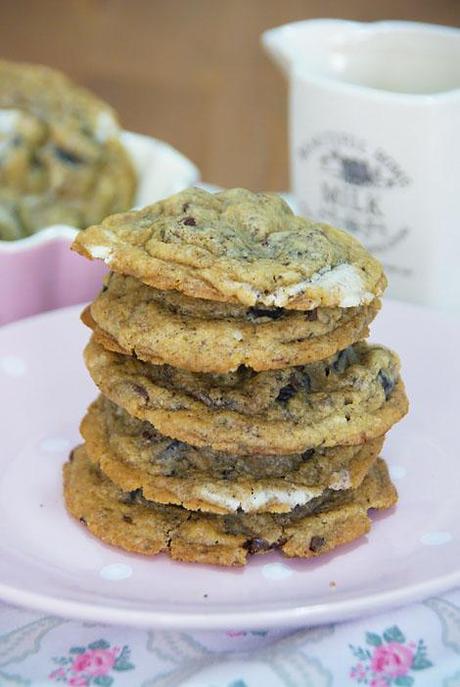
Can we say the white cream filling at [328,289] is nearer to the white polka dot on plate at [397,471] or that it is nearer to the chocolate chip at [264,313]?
the chocolate chip at [264,313]

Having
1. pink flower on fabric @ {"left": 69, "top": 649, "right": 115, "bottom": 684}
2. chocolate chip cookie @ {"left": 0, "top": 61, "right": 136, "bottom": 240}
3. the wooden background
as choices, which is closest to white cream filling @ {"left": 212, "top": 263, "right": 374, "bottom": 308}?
pink flower on fabric @ {"left": 69, "top": 649, "right": 115, "bottom": 684}

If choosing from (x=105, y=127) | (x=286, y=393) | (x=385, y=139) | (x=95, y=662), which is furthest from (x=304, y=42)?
(x=95, y=662)

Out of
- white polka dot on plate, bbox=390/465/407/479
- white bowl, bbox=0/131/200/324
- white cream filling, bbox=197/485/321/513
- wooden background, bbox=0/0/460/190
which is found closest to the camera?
white cream filling, bbox=197/485/321/513

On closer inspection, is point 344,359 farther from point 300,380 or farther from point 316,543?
point 316,543

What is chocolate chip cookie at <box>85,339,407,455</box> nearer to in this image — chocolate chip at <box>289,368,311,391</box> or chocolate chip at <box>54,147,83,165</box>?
chocolate chip at <box>289,368,311,391</box>

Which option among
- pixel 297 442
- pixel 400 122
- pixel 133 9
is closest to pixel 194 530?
pixel 297 442
